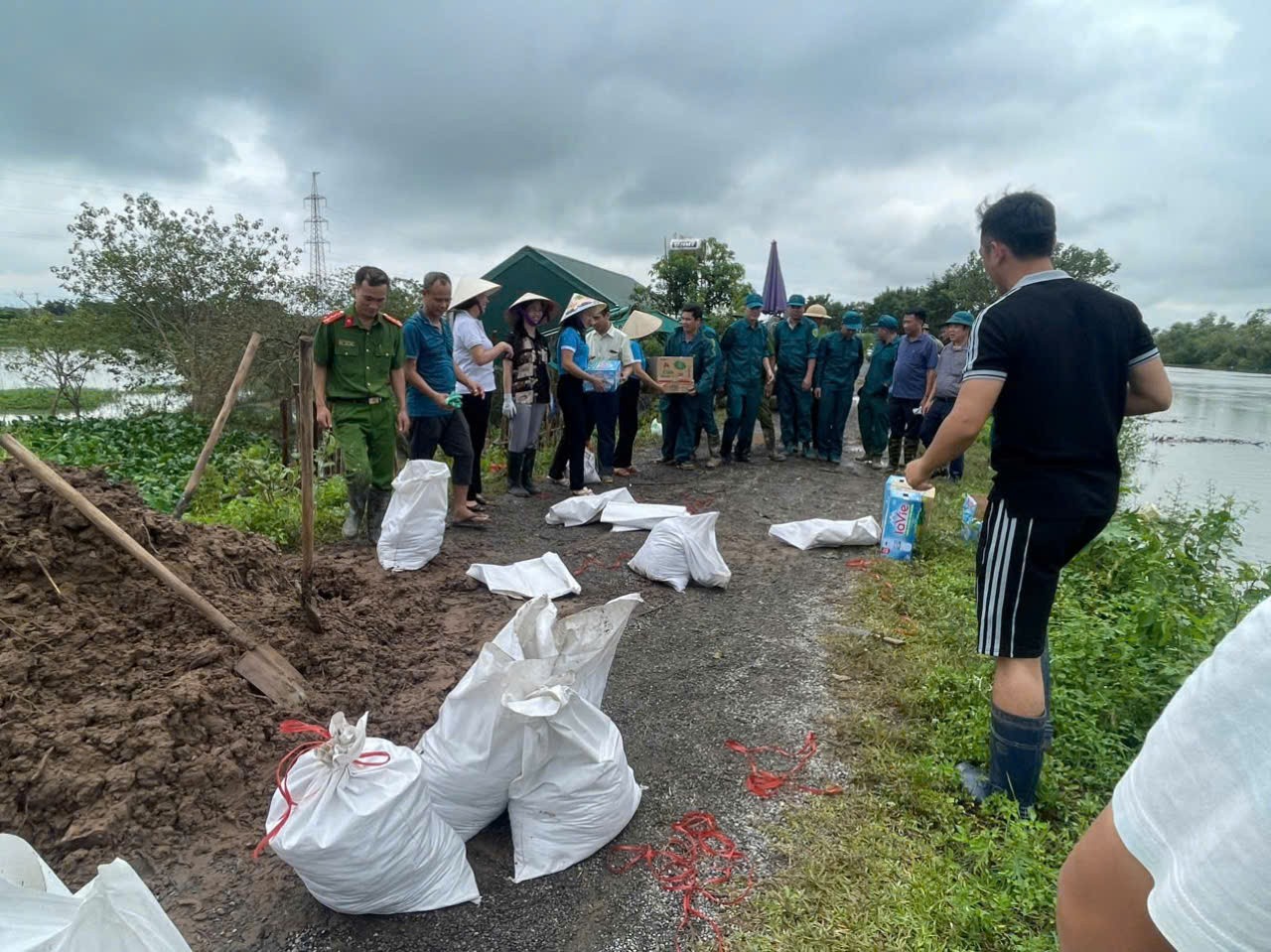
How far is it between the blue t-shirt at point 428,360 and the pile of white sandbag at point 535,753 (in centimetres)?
344

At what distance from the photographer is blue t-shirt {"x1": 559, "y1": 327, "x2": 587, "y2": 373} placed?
6574 mm

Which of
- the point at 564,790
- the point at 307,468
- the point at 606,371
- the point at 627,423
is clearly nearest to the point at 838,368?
the point at 627,423

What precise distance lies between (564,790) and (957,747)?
1544 millimetres

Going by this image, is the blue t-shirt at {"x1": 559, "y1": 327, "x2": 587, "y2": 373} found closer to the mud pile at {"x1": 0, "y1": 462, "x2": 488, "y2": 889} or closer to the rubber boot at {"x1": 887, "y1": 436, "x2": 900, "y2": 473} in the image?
the mud pile at {"x1": 0, "y1": 462, "x2": 488, "y2": 889}

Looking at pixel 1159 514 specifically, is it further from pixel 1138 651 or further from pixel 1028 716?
pixel 1028 716

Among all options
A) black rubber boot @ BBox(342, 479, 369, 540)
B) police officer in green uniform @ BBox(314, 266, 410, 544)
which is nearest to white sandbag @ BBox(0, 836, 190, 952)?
police officer in green uniform @ BBox(314, 266, 410, 544)

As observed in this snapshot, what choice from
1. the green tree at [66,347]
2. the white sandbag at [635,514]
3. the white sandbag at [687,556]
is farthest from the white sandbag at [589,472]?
the green tree at [66,347]

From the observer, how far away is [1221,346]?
121ft

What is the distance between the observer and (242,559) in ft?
11.4

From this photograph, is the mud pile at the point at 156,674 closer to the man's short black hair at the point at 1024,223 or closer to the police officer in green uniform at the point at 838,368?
the man's short black hair at the point at 1024,223

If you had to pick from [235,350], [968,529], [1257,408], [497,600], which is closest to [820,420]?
[968,529]

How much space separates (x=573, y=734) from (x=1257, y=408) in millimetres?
18354

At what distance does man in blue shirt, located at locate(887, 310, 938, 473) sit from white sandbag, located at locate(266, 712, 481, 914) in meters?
6.60

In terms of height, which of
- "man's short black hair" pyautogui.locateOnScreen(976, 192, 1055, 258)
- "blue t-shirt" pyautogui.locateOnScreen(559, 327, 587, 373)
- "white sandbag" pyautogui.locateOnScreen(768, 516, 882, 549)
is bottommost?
"white sandbag" pyautogui.locateOnScreen(768, 516, 882, 549)
